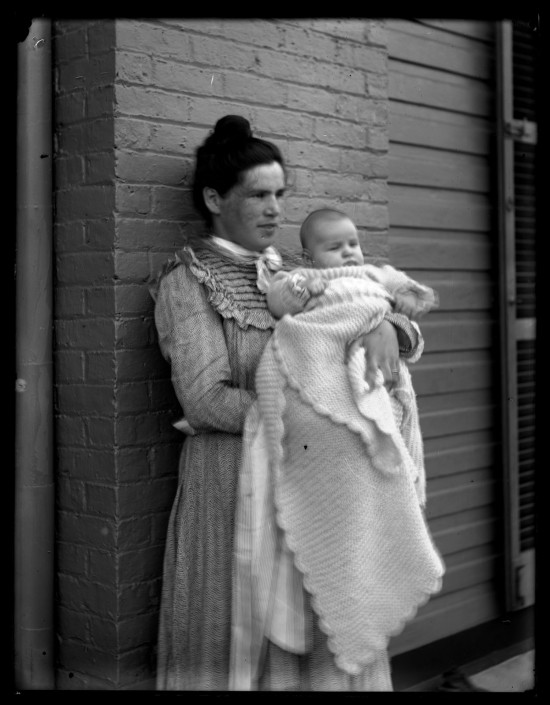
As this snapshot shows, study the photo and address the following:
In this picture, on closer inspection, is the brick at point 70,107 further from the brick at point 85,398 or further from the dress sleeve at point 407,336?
the dress sleeve at point 407,336

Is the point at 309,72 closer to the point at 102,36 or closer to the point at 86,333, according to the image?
the point at 102,36

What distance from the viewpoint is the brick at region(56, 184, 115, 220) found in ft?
8.78

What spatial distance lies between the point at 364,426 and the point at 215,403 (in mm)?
462

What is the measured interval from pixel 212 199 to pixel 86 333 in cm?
61

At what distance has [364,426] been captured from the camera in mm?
2299

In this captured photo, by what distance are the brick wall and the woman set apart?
12 centimetres

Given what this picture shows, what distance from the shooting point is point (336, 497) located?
230 cm

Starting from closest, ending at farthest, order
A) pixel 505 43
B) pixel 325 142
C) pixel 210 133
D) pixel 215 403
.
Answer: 1. pixel 215 403
2. pixel 210 133
3. pixel 325 142
4. pixel 505 43

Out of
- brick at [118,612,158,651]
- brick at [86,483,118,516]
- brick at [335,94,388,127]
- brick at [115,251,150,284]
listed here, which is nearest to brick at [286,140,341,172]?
brick at [335,94,388,127]

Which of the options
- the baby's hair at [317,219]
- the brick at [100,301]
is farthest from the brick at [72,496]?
the baby's hair at [317,219]

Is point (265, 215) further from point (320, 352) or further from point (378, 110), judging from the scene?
point (378, 110)

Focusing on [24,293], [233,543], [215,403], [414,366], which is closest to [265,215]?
[215,403]

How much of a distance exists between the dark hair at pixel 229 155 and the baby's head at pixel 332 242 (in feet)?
0.90

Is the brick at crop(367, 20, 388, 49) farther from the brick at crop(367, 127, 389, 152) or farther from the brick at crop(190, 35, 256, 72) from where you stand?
the brick at crop(190, 35, 256, 72)
